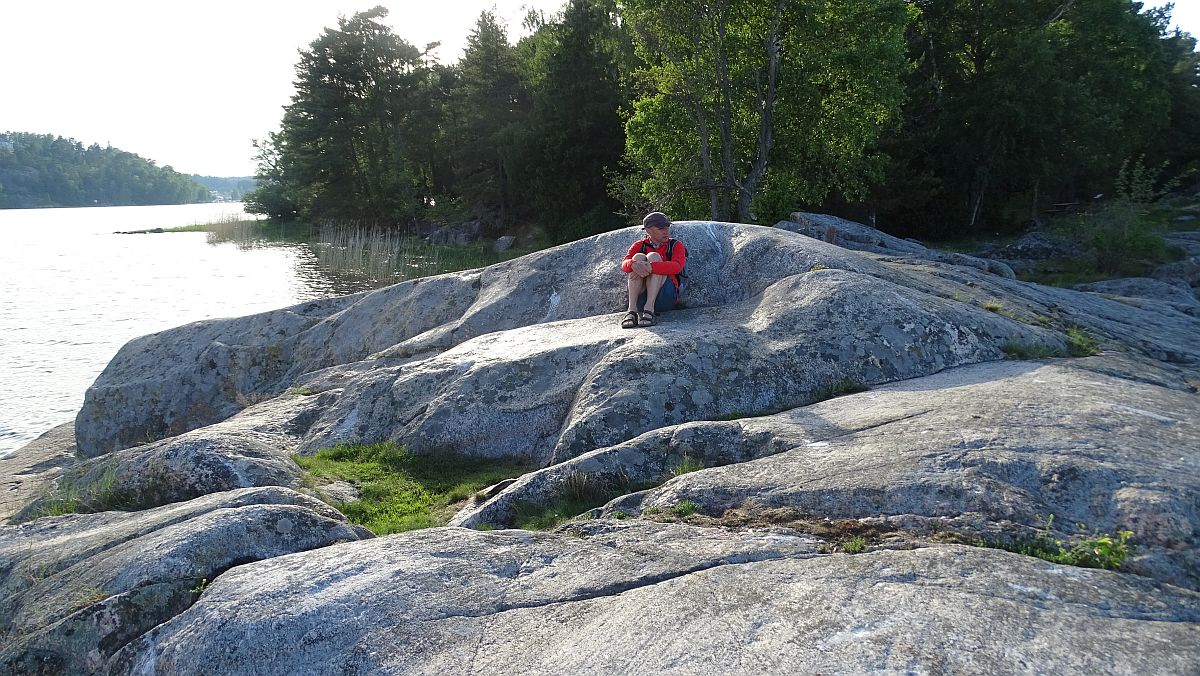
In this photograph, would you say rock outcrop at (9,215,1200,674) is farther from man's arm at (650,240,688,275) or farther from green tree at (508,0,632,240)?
green tree at (508,0,632,240)

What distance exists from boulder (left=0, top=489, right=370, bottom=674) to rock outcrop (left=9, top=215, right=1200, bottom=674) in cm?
2

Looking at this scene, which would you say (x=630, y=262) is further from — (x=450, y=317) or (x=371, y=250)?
(x=371, y=250)

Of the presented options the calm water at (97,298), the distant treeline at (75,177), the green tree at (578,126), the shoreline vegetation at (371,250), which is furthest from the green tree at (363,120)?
the distant treeline at (75,177)

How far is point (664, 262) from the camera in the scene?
9898 millimetres

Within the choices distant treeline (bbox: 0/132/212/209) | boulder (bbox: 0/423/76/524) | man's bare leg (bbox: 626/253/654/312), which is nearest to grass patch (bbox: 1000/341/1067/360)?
man's bare leg (bbox: 626/253/654/312)

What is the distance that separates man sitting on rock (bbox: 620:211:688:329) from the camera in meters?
9.83

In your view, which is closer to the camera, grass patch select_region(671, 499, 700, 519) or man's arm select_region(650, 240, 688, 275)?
grass patch select_region(671, 499, 700, 519)

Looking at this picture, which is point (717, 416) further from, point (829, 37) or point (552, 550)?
point (829, 37)

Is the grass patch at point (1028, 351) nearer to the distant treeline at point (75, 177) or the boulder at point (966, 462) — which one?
the boulder at point (966, 462)

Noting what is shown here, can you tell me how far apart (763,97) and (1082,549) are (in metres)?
23.7

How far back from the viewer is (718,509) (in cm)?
557

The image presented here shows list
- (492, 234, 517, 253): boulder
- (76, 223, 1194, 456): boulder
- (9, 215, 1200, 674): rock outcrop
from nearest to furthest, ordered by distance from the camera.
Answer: (9, 215, 1200, 674): rock outcrop < (76, 223, 1194, 456): boulder < (492, 234, 517, 253): boulder

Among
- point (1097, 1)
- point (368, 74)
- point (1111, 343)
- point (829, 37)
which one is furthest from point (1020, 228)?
point (368, 74)

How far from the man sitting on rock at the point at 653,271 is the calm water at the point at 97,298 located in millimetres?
14777
